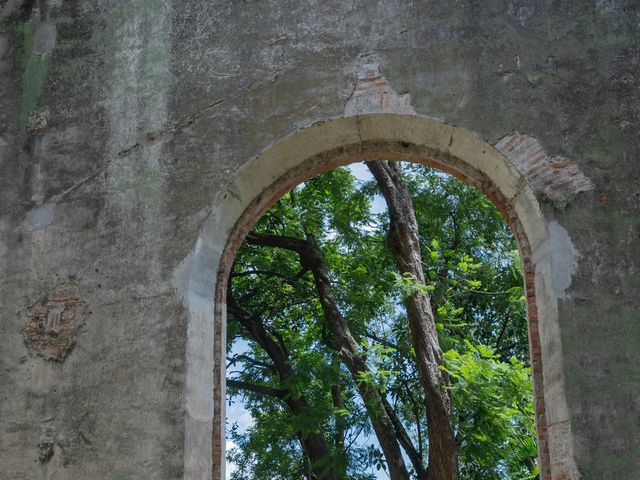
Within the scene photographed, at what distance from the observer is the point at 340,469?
1200 centimetres

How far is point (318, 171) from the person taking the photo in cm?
645

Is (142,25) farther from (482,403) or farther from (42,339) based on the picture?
(482,403)

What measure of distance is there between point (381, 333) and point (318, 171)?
7.00 m

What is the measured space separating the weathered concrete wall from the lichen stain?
16 millimetres

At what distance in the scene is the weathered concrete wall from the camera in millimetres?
5391

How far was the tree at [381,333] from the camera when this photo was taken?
1045cm

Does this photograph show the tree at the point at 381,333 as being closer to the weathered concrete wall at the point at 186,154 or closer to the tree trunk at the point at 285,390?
the tree trunk at the point at 285,390

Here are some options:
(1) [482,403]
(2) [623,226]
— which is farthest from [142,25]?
(1) [482,403]

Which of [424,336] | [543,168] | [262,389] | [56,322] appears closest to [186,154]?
[56,322]

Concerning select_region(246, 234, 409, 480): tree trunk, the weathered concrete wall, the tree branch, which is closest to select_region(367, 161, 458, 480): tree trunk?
select_region(246, 234, 409, 480): tree trunk

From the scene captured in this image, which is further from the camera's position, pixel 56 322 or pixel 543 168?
pixel 56 322

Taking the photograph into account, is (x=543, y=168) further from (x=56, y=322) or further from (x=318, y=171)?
(x=56, y=322)

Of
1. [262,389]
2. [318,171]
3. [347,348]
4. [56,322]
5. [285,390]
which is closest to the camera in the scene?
[56,322]

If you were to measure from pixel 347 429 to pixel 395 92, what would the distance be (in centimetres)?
701
